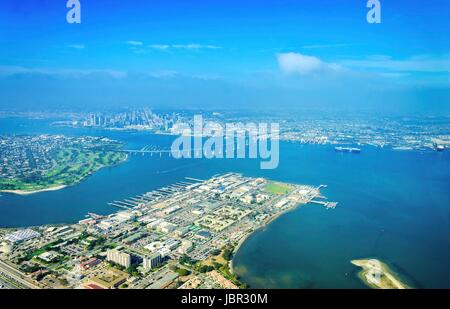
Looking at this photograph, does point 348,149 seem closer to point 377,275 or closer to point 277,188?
point 277,188

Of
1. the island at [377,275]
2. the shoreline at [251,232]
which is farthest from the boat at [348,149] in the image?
the island at [377,275]

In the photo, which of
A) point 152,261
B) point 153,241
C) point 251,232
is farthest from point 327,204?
point 152,261

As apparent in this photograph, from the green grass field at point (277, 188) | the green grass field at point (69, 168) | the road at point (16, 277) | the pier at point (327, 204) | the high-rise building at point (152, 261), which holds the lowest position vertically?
the road at point (16, 277)

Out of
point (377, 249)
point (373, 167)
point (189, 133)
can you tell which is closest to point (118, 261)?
point (377, 249)

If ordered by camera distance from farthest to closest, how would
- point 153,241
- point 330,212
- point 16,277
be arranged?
point 330,212 < point 153,241 < point 16,277

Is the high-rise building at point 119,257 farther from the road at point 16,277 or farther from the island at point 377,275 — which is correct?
the island at point 377,275

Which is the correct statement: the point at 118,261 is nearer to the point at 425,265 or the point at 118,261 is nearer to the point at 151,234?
the point at 151,234

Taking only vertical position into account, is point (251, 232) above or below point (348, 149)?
below
